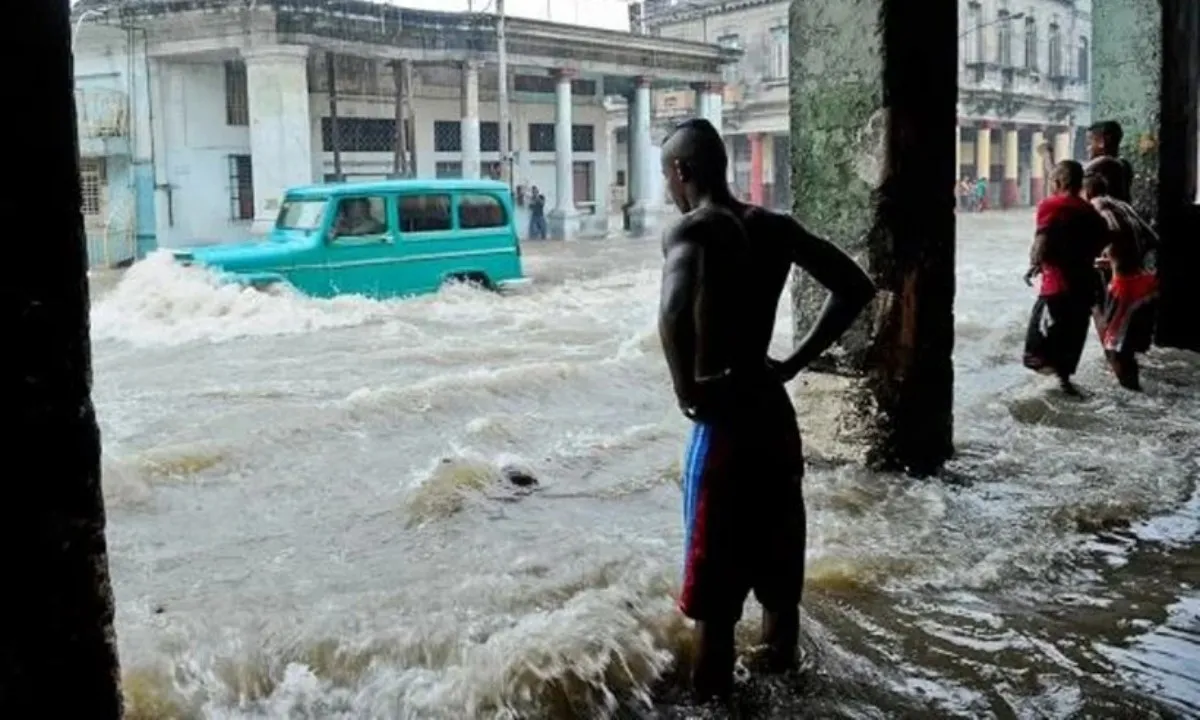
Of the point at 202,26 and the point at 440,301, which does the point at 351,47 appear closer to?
the point at 202,26

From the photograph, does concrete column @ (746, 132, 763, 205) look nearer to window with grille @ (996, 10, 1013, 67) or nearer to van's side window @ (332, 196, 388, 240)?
window with grille @ (996, 10, 1013, 67)

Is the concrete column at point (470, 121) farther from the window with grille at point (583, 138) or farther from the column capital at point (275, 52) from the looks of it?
the window with grille at point (583, 138)

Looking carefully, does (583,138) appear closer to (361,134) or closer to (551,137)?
(551,137)

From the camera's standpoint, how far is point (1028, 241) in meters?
27.9

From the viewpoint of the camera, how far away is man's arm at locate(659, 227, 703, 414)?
297 centimetres

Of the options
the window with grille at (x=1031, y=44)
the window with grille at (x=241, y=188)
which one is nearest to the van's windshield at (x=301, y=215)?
the window with grille at (x=241, y=188)

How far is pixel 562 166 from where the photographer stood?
2853 centimetres

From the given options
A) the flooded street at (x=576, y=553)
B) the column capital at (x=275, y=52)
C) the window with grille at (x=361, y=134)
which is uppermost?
the column capital at (x=275, y=52)

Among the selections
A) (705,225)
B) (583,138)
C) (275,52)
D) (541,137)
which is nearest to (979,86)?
(583,138)

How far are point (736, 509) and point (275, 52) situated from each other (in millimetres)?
20242

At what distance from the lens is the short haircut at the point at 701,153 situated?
10.2 feet

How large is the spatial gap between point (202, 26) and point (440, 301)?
10.0m

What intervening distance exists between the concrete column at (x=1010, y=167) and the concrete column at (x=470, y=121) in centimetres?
2561

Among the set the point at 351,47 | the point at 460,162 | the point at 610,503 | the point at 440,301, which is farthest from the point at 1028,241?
the point at 610,503
